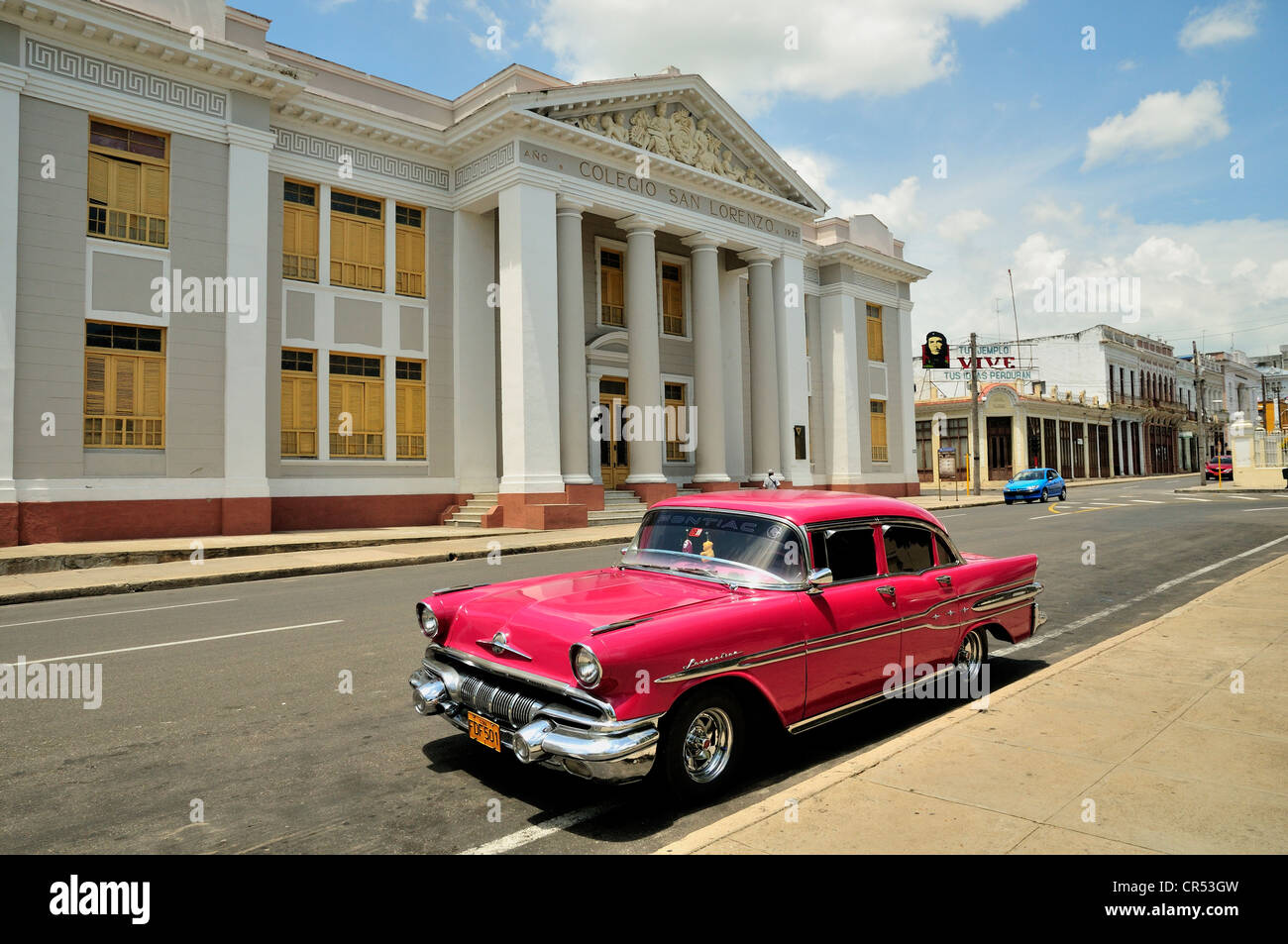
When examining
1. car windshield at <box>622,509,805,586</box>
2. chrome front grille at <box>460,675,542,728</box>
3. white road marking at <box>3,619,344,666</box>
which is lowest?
white road marking at <box>3,619,344,666</box>

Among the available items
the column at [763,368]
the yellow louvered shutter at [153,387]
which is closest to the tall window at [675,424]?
the column at [763,368]

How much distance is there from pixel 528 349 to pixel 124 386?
918 cm

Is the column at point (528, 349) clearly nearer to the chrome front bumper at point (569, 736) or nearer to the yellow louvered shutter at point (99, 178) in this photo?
the yellow louvered shutter at point (99, 178)

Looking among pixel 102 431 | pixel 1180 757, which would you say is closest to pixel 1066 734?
pixel 1180 757

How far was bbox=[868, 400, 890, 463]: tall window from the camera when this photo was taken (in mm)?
35750

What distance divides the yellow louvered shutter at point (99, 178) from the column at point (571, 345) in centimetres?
1043

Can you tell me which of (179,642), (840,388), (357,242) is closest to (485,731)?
(179,642)

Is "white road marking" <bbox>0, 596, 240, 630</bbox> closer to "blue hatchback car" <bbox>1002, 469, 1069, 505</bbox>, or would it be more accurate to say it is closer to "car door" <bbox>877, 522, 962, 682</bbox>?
"car door" <bbox>877, 522, 962, 682</bbox>

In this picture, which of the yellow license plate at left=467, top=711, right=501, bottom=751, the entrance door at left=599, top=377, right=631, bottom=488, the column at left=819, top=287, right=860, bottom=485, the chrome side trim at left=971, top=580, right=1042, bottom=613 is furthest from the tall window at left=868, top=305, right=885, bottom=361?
the yellow license plate at left=467, top=711, right=501, bottom=751

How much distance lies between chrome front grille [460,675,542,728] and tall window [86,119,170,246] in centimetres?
1768

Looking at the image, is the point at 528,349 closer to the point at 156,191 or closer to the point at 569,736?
the point at 156,191

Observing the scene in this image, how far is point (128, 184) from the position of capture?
697 inches

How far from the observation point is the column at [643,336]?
2488 centimetres
